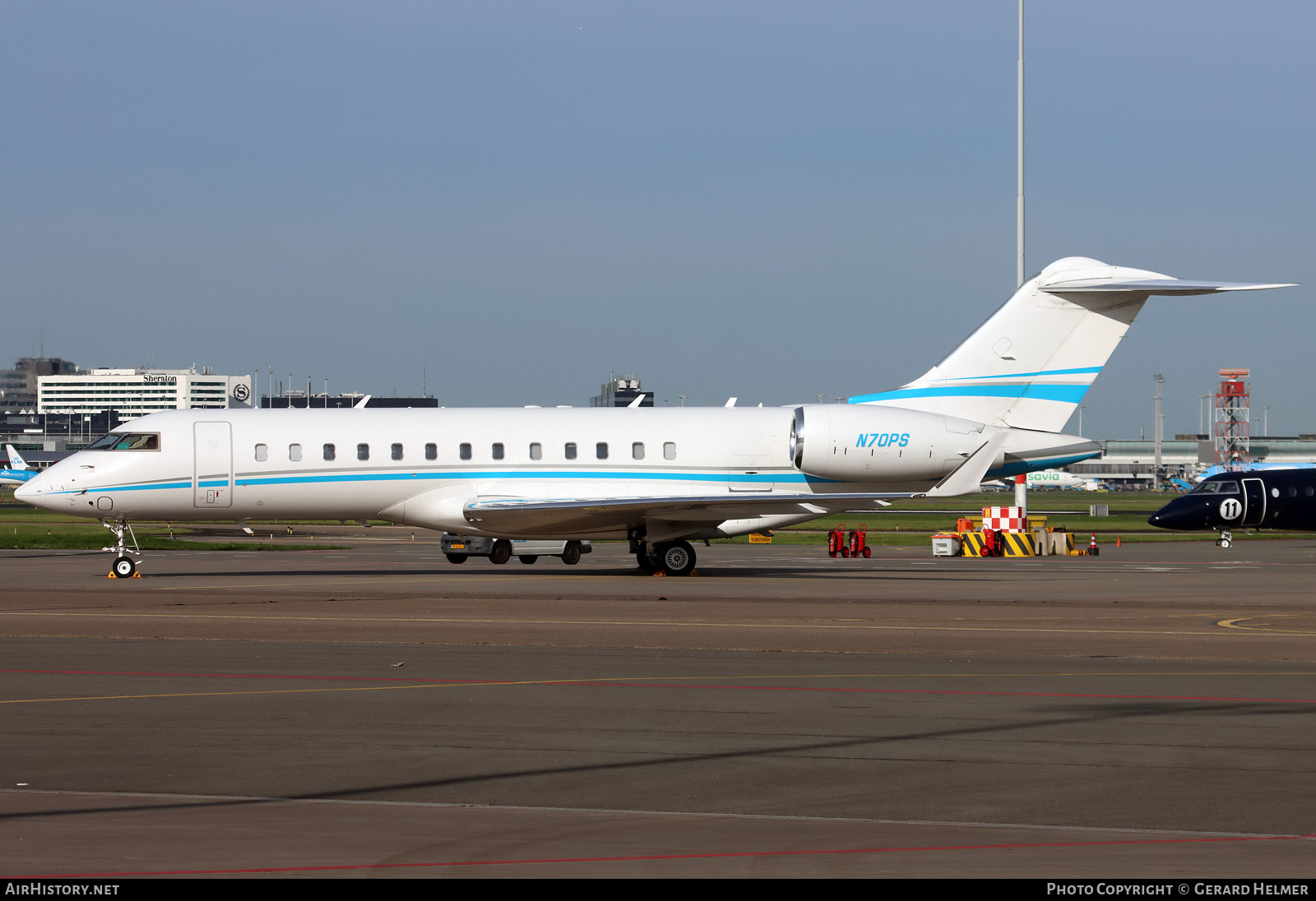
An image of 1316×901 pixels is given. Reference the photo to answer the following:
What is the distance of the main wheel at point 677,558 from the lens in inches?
1054

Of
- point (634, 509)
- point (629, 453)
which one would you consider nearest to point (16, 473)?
point (629, 453)

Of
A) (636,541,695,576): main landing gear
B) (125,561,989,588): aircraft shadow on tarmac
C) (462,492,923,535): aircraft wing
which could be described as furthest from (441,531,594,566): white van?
(636,541,695,576): main landing gear

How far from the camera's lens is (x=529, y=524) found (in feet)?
85.8

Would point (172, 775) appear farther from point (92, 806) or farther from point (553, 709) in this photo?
point (553, 709)

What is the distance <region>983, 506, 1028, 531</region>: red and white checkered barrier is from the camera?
1460 inches

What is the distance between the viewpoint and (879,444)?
26.1 m

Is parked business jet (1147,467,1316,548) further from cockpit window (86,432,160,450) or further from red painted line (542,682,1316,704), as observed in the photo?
red painted line (542,682,1316,704)

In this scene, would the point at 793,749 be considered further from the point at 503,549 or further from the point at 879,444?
the point at 503,549

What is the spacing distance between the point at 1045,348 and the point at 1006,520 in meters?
11.5

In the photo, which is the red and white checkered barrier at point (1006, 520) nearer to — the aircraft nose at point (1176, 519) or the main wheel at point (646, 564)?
the aircraft nose at point (1176, 519)

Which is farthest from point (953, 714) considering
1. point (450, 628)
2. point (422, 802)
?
point (450, 628)

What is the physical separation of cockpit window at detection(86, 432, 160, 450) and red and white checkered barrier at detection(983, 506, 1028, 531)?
74.6ft

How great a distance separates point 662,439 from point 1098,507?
57.6m

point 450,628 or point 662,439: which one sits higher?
point 662,439
